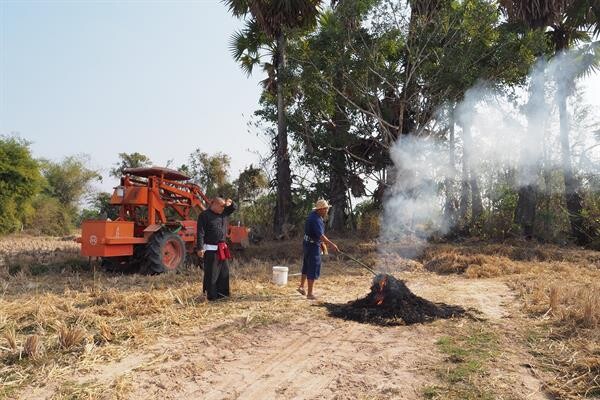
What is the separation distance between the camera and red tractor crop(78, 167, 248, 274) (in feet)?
30.2

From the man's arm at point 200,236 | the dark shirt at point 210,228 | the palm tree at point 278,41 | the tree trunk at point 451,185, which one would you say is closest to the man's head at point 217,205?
the dark shirt at point 210,228

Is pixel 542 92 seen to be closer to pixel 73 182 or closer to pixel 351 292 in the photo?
pixel 351 292

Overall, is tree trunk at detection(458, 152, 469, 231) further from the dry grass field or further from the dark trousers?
the dark trousers

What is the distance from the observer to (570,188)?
52.3 ft

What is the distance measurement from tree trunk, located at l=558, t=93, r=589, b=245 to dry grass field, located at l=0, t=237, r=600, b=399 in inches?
305

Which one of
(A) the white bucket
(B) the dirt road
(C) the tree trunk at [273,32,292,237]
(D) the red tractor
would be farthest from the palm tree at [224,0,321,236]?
(B) the dirt road

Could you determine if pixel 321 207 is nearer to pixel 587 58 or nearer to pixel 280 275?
pixel 280 275

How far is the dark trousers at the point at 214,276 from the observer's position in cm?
705

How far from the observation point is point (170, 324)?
18.2 feet

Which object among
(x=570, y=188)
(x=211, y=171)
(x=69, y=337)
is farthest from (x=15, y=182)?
(x=570, y=188)

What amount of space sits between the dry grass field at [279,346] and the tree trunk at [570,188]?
7747mm

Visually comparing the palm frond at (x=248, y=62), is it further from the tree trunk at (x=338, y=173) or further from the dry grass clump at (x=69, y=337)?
the dry grass clump at (x=69, y=337)

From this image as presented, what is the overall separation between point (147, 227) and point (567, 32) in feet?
49.0

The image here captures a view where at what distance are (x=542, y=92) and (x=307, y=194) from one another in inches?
349
